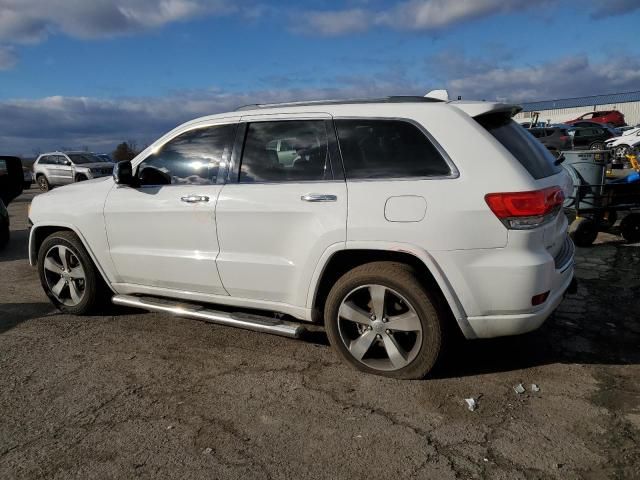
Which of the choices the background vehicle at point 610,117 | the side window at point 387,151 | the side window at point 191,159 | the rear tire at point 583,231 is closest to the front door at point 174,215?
the side window at point 191,159

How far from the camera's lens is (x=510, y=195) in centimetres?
293

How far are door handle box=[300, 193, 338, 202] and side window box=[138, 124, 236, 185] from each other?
0.81 meters

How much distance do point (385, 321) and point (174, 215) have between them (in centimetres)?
185

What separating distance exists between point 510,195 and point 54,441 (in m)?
2.93

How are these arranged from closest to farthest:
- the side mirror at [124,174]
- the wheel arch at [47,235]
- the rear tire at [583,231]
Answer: the side mirror at [124,174]
the wheel arch at [47,235]
the rear tire at [583,231]

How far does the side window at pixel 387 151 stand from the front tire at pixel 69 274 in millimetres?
2683

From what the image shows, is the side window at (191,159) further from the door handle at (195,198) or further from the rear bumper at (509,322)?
the rear bumper at (509,322)

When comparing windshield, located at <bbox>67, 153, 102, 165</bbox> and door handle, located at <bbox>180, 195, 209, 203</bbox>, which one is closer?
door handle, located at <bbox>180, 195, 209, 203</bbox>

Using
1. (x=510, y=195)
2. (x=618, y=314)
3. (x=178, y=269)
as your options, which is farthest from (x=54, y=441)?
(x=618, y=314)

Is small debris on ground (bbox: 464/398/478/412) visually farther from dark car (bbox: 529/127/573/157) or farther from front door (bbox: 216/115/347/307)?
dark car (bbox: 529/127/573/157)

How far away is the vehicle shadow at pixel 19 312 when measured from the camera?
4.70m

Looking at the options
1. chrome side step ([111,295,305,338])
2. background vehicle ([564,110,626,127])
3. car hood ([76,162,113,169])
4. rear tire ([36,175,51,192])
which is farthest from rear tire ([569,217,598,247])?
background vehicle ([564,110,626,127])

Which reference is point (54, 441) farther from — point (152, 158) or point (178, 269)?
point (152, 158)

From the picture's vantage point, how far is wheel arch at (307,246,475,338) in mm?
3082
